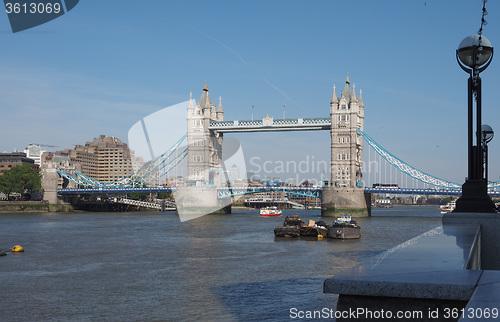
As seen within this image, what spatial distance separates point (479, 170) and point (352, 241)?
79.7 feet

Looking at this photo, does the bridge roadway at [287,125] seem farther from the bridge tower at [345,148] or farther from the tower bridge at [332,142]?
the bridge tower at [345,148]

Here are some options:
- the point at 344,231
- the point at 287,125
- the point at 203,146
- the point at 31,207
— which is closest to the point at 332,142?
the point at 287,125

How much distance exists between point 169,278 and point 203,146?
200 feet

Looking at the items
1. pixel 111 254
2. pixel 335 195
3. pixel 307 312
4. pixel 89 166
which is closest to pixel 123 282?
pixel 307 312

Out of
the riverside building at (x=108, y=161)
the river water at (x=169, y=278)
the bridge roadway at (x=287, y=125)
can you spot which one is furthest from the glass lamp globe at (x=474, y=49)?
the riverside building at (x=108, y=161)

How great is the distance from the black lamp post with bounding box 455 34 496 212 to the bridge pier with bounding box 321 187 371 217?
189 feet

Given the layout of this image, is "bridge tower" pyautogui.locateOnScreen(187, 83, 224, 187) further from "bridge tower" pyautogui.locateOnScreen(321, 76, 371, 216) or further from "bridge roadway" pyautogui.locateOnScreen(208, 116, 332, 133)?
"bridge tower" pyautogui.locateOnScreen(321, 76, 371, 216)

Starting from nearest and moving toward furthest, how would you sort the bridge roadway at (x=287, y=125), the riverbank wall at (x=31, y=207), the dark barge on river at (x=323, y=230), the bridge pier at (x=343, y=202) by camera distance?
the dark barge on river at (x=323, y=230) < the bridge pier at (x=343, y=202) < the bridge roadway at (x=287, y=125) < the riverbank wall at (x=31, y=207)

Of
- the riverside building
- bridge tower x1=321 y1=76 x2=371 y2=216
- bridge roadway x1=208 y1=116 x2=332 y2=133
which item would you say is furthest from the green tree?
the riverside building

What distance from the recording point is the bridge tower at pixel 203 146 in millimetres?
78750

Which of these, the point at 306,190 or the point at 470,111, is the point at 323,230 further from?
the point at 306,190

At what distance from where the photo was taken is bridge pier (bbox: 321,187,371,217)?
67.2 meters

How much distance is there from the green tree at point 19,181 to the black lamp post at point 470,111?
282ft

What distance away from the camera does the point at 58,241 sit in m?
33.0
